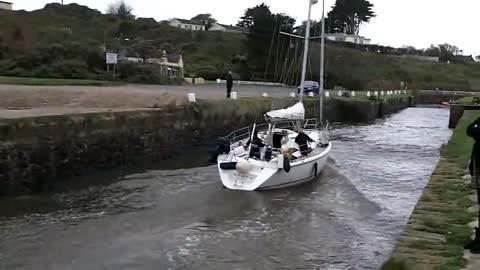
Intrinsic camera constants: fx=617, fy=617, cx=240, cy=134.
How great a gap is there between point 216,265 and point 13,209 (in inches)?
262

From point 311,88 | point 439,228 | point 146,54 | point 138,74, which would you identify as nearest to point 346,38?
point 146,54

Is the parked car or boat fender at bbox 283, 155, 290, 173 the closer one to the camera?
boat fender at bbox 283, 155, 290, 173

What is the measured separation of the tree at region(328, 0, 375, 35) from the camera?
392 feet

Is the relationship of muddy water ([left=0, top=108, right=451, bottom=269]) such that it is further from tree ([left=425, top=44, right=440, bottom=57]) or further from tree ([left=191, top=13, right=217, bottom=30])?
tree ([left=191, top=13, right=217, bottom=30])

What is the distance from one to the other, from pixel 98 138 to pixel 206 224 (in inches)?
329

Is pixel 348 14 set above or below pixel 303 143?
above

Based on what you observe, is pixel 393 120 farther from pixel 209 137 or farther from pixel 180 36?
pixel 180 36

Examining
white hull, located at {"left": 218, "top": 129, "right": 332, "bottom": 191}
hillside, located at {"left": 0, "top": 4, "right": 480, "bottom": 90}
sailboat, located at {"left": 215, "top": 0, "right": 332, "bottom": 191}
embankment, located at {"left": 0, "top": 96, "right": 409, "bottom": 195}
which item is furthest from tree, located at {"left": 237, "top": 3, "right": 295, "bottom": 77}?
white hull, located at {"left": 218, "top": 129, "right": 332, "bottom": 191}

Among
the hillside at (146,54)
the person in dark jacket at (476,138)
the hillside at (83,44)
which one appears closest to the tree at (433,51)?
the hillside at (146,54)

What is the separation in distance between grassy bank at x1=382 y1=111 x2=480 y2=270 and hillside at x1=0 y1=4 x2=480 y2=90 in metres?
33.5

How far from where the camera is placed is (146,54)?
5666 centimetres

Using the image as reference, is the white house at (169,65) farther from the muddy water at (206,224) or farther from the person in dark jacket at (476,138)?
the person in dark jacket at (476,138)

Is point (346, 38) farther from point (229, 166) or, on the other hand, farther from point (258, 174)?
point (229, 166)

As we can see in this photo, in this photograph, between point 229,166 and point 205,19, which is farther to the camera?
point 205,19
